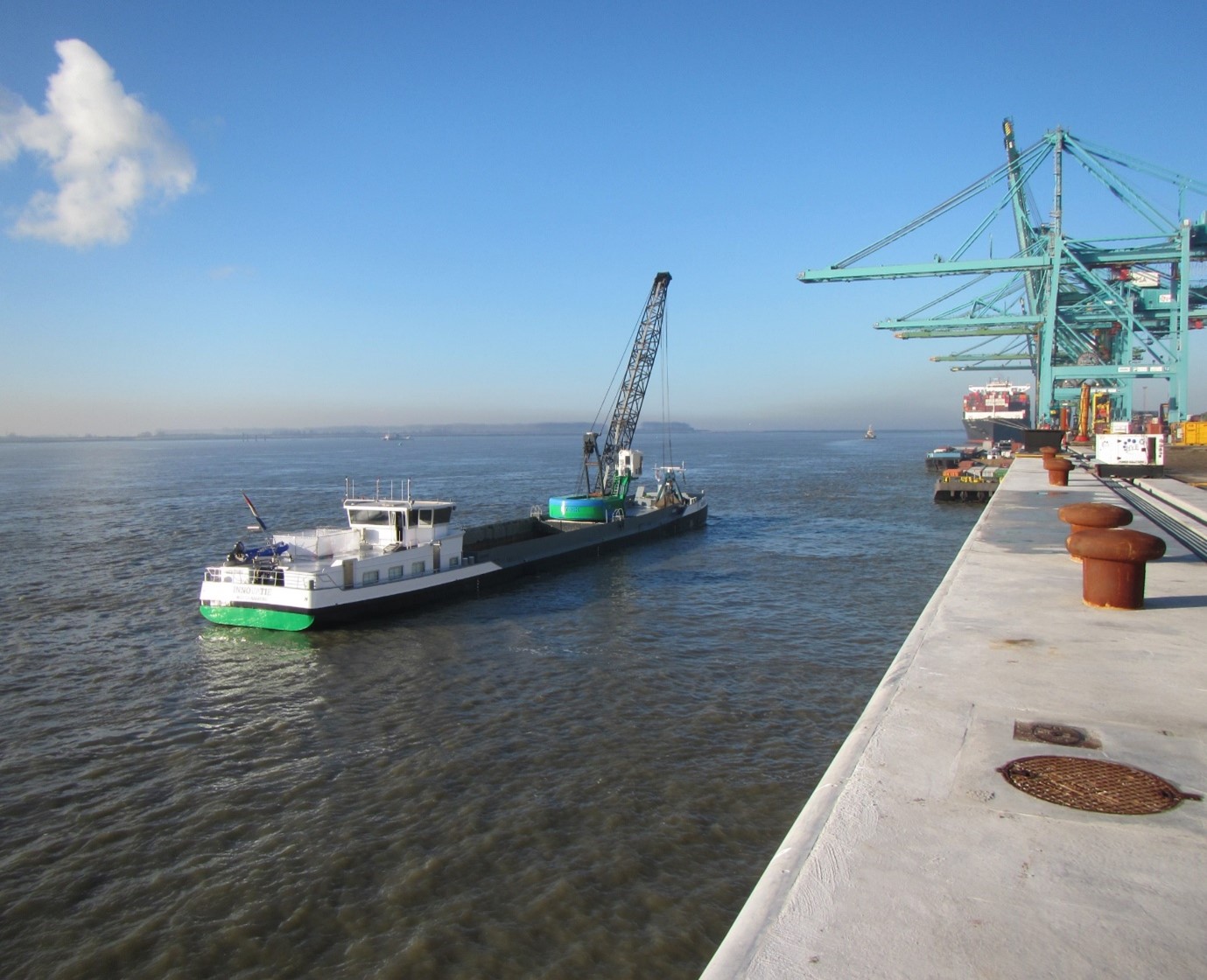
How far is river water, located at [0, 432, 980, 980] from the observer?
31.8 feet

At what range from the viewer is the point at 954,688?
8.99m

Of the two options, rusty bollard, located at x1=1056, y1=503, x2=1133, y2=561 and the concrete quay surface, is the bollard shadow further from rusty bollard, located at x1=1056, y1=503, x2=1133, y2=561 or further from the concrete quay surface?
the concrete quay surface

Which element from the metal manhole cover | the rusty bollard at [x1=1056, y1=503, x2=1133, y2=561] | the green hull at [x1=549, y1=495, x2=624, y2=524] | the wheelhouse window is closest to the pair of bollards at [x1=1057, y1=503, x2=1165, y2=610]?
the rusty bollard at [x1=1056, y1=503, x2=1133, y2=561]

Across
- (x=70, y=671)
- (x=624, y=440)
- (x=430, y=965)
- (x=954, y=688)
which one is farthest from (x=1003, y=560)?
(x=624, y=440)

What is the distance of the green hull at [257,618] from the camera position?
24.3 metres

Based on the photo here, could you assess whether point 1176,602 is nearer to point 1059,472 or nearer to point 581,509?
point 1059,472

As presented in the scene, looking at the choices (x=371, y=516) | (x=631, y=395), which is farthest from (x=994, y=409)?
(x=371, y=516)

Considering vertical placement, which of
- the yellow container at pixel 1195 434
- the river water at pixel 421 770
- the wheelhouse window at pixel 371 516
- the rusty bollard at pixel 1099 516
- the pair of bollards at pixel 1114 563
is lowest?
the river water at pixel 421 770

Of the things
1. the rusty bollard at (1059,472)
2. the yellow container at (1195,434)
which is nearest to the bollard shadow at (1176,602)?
the rusty bollard at (1059,472)

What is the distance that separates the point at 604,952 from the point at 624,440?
161 feet

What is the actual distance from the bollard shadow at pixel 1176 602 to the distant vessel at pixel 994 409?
137m

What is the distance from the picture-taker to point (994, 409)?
156m

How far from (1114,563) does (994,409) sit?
16045 cm

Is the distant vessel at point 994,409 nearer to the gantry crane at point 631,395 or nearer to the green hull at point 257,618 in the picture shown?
the gantry crane at point 631,395
